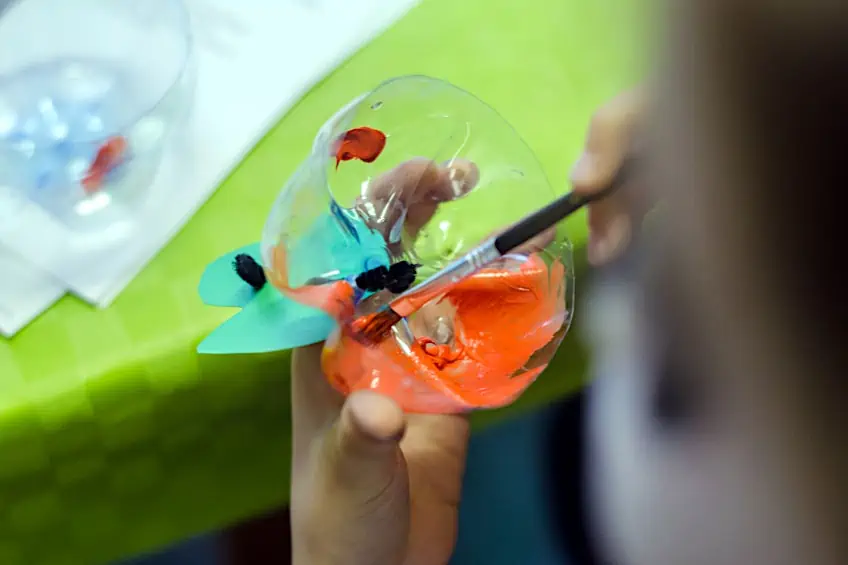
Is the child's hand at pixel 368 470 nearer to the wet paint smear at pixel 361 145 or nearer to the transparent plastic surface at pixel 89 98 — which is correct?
the wet paint smear at pixel 361 145

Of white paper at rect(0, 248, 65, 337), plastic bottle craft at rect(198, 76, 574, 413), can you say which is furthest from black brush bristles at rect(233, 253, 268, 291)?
white paper at rect(0, 248, 65, 337)

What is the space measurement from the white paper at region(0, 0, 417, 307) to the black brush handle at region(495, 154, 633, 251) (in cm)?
20

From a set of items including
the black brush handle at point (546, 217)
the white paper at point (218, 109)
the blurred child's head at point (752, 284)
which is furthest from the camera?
the white paper at point (218, 109)

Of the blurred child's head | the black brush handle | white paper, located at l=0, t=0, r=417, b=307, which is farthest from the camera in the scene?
white paper, located at l=0, t=0, r=417, b=307

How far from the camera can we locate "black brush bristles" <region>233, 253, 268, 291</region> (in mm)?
364

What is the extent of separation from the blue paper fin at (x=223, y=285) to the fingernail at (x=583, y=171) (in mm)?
154

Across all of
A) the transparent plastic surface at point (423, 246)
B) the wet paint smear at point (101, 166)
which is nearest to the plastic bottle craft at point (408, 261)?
the transparent plastic surface at point (423, 246)

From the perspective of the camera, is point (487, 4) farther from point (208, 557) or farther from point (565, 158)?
point (208, 557)

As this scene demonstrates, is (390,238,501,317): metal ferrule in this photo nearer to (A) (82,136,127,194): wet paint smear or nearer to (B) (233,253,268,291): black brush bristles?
(B) (233,253,268,291): black brush bristles

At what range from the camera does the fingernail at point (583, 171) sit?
0.32m

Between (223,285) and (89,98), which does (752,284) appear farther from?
(89,98)

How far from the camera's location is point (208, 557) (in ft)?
2.04

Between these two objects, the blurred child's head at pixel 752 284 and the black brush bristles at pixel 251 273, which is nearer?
the blurred child's head at pixel 752 284

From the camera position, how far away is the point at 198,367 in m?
0.40
